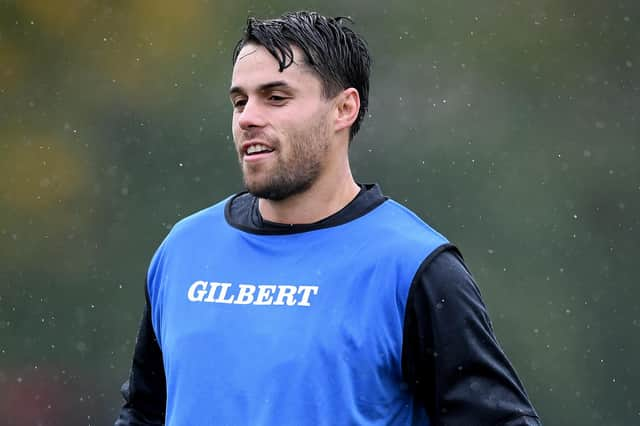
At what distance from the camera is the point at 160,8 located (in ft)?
33.9

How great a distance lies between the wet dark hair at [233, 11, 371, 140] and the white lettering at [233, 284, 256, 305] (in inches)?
16.1

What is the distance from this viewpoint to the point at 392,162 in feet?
33.5

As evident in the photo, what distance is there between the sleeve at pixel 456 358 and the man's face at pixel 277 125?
1.12 feet

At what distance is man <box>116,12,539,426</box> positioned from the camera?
2.42 metres

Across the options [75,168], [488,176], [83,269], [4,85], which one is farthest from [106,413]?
[488,176]

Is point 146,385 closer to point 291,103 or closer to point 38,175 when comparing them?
point 291,103

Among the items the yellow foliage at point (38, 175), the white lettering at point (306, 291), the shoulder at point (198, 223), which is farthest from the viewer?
the yellow foliage at point (38, 175)

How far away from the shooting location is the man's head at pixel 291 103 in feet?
8.48

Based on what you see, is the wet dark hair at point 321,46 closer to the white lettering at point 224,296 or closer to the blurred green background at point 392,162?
the white lettering at point 224,296

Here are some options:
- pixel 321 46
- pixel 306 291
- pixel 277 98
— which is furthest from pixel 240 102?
pixel 306 291

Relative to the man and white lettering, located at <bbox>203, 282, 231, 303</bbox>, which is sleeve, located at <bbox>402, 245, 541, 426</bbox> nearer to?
the man

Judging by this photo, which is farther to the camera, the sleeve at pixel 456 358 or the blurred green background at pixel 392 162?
the blurred green background at pixel 392 162

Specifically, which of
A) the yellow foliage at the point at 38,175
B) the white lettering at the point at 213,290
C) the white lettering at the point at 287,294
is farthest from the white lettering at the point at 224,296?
the yellow foliage at the point at 38,175

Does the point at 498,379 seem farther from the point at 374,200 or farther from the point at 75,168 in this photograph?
the point at 75,168
